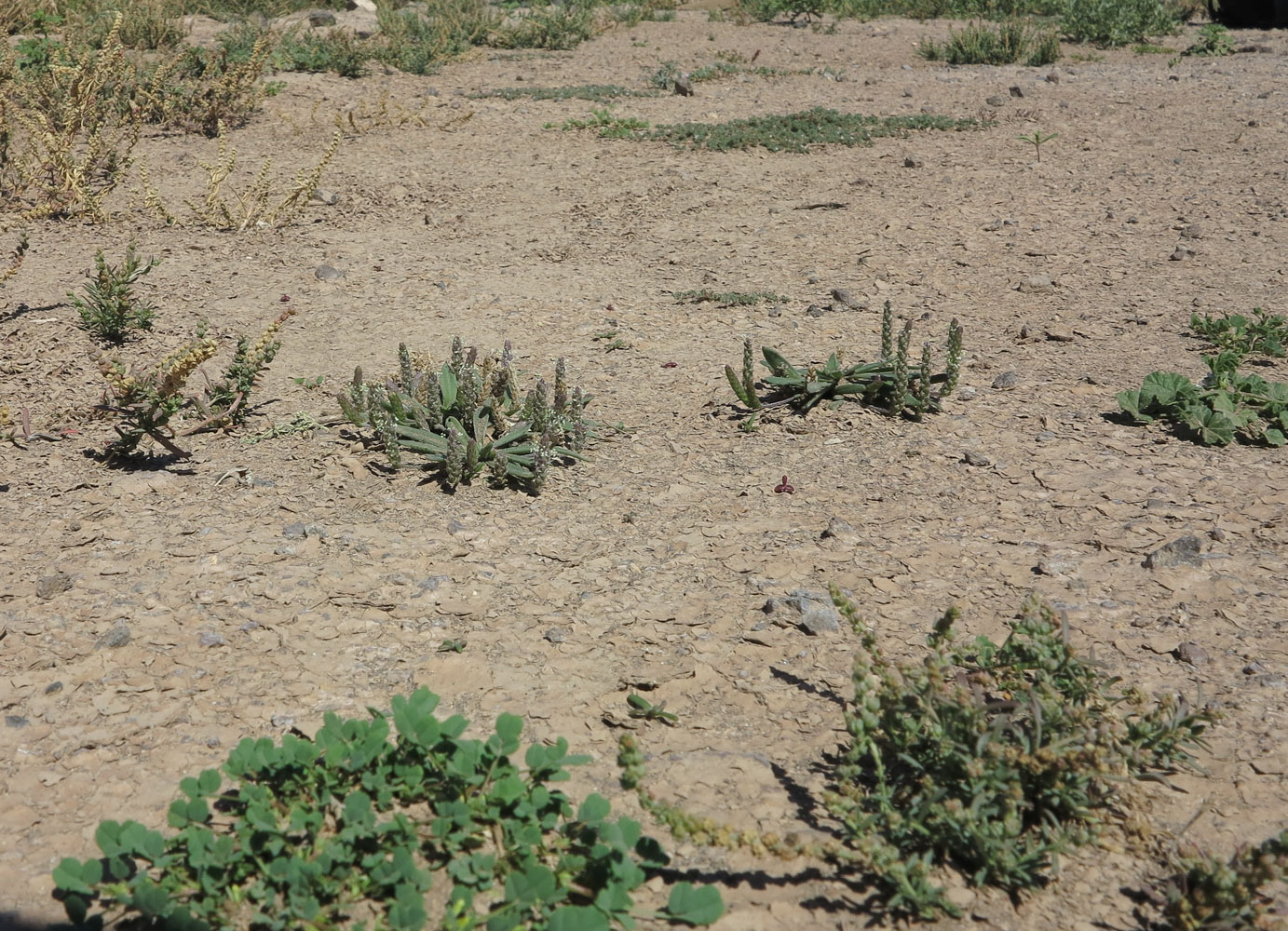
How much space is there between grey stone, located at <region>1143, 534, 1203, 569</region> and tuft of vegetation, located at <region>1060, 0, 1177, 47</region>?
34.1ft

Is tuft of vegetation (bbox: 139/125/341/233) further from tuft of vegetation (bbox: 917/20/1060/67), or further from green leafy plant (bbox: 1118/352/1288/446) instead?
tuft of vegetation (bbox: 917/20/1060/67)

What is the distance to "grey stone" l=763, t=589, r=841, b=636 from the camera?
119 inches

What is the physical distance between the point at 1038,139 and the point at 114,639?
6432 millimetres

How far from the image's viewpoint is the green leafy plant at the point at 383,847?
1.98m

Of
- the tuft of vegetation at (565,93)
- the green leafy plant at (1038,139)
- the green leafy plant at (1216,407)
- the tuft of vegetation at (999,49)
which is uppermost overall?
the tuft of vegetation at (999,49)

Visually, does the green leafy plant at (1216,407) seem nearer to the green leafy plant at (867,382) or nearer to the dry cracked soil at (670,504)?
the dry cracked soil at (670,504)

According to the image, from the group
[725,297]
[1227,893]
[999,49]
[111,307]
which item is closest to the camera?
[1227,893]

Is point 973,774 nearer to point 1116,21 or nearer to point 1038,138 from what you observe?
point 1038,138

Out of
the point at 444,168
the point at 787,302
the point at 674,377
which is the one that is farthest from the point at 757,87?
the point at 674,377

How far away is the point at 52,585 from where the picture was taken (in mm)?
3057

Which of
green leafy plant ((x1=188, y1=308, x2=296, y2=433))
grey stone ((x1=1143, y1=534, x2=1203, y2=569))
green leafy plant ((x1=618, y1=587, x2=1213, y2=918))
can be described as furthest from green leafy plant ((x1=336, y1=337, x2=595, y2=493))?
grey stone ((x1=1143, y1=534, x2=1203, y2=569))

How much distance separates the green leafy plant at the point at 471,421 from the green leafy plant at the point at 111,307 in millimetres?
1263

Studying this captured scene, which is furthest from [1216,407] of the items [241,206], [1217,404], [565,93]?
[565,93]

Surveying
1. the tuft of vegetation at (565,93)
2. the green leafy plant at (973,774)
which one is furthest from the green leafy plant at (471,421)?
the tuft of vegetation at (565,93)
